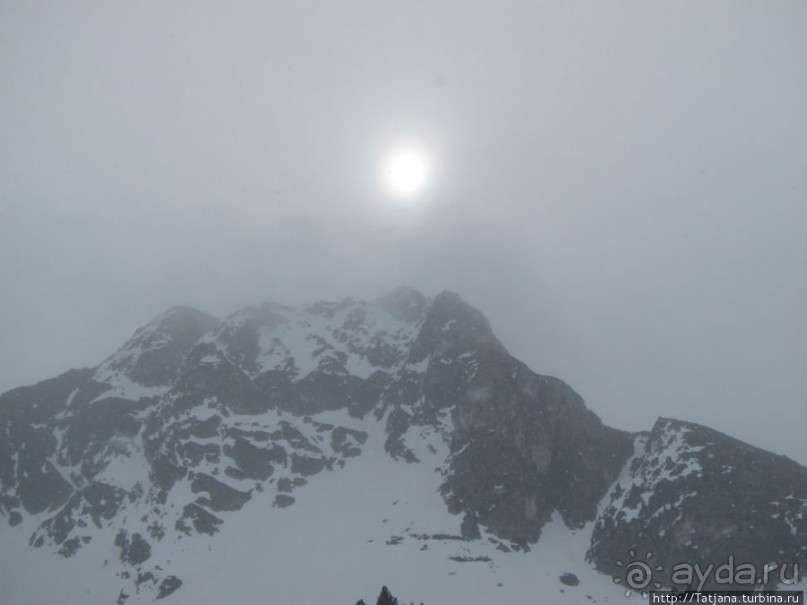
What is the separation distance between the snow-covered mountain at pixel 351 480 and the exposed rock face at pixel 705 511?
0.31 meters

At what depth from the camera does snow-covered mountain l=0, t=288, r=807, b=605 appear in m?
95.2

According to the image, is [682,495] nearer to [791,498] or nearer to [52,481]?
[791,498]

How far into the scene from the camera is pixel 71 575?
4218 inches

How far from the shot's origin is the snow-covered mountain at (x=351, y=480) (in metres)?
95.2

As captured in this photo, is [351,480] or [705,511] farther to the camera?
[351,480]

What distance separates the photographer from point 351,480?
124562 millimetres

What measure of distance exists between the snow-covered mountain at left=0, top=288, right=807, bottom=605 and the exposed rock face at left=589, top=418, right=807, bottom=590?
31cm

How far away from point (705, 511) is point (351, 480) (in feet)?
193

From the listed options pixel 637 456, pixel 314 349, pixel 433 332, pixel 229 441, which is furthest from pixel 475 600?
pixel 314 349

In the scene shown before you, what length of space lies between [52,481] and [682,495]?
10903 cm

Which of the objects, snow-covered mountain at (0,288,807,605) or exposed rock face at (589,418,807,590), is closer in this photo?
exposed rock face at (589,418,807,590)

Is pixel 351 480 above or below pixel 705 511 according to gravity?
below

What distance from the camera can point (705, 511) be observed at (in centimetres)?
9281

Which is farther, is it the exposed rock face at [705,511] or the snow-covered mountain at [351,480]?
the snow-covered mountain at [351,480]
